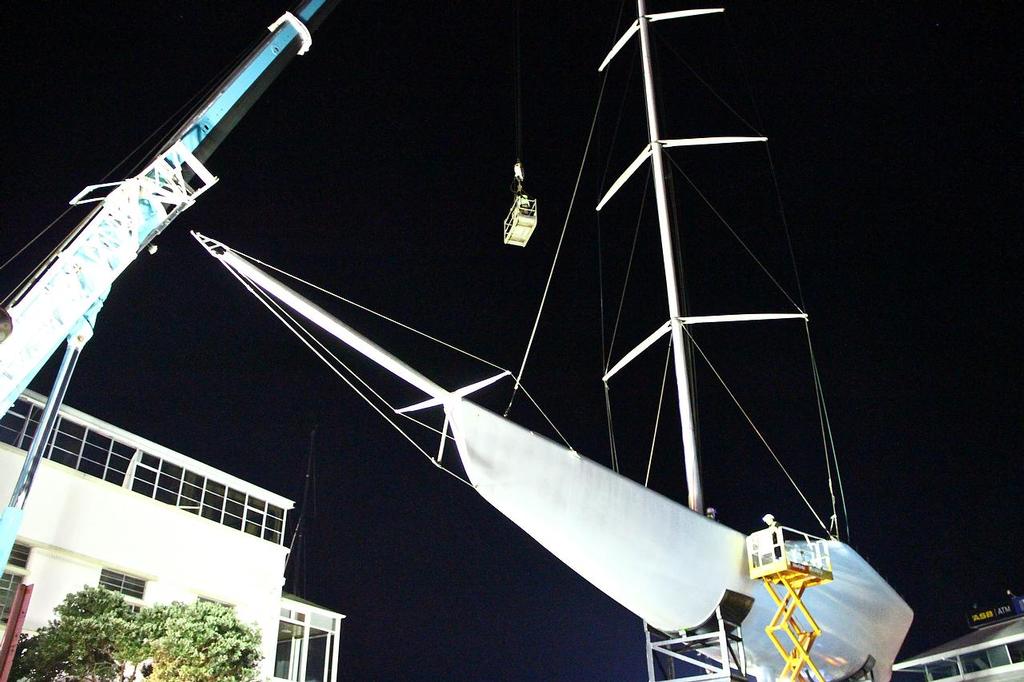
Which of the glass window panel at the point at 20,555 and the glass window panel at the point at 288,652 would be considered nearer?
the glass window panel at the point at 20,555

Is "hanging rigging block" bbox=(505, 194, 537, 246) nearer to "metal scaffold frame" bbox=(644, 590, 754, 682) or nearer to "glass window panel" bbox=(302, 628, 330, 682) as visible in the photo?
"metal scaffold frame" bbox=(644, 590, 754, 682)

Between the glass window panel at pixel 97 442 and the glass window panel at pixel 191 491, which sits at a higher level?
the glass window panel at pixel 97 442

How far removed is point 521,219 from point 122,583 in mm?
12617

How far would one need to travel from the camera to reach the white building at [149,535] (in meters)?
17.5

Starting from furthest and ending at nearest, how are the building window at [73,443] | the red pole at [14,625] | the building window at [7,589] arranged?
the building window at [73,443] → the building window at [7,589] → the red pole at [14,625]

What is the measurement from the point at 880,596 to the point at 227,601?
615 inches

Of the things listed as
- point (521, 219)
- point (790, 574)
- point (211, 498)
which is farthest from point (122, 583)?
point (790, 574)

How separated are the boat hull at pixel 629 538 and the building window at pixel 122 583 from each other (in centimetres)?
1221

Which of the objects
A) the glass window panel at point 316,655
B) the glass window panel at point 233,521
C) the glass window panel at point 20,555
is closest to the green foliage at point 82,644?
the glass window panel at point 20,555

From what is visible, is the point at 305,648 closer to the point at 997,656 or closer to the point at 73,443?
the point at 73,443

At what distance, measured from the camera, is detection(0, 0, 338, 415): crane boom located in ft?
37.6

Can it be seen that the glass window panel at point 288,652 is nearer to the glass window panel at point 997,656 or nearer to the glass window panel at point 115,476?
the glass window panel at point 115,476

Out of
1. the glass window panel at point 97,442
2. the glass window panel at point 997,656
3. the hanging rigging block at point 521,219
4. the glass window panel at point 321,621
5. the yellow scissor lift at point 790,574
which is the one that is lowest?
the yellow scissor lift at point 790,574

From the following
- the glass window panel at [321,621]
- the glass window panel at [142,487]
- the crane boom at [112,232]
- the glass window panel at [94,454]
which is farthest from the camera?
the glass window panel at [321,621]
